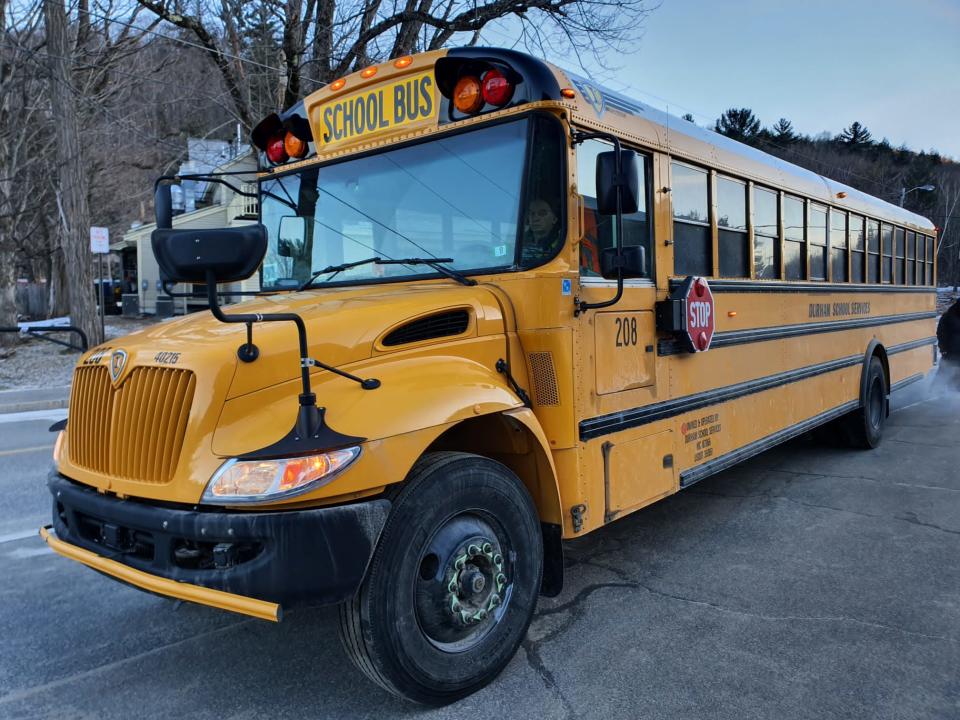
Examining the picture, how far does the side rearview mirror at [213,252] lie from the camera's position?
2.21 metres

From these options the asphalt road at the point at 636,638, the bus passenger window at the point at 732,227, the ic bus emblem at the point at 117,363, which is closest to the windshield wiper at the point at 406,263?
the ic bus emblem at the point at 117,363

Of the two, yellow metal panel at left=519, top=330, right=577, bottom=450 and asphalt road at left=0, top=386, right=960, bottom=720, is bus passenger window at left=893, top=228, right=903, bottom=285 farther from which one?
yellow metal panel at left=519, top=330, right=577, bottom=450

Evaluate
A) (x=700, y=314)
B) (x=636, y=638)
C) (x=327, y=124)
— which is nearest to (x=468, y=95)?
(x=327, y=124)

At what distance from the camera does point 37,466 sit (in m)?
6.74

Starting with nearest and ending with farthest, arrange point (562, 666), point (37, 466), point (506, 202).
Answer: point (562, 666) → point (506, 202) → point (37, 466)

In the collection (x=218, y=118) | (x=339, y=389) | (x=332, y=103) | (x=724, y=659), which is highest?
(x=218, y=118)

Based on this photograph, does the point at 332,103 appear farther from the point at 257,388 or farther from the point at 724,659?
the point at 724,659

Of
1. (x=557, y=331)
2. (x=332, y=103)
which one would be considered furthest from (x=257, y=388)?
(x=332, y=103)

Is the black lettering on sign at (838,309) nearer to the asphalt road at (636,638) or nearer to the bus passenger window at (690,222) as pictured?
the asphalt road at (636,638)

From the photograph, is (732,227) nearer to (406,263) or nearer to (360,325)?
(406,263)

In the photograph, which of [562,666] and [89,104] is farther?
[89,104]

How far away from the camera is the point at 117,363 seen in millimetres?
2727

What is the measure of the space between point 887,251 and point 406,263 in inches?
261

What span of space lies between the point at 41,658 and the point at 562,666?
218 cm
